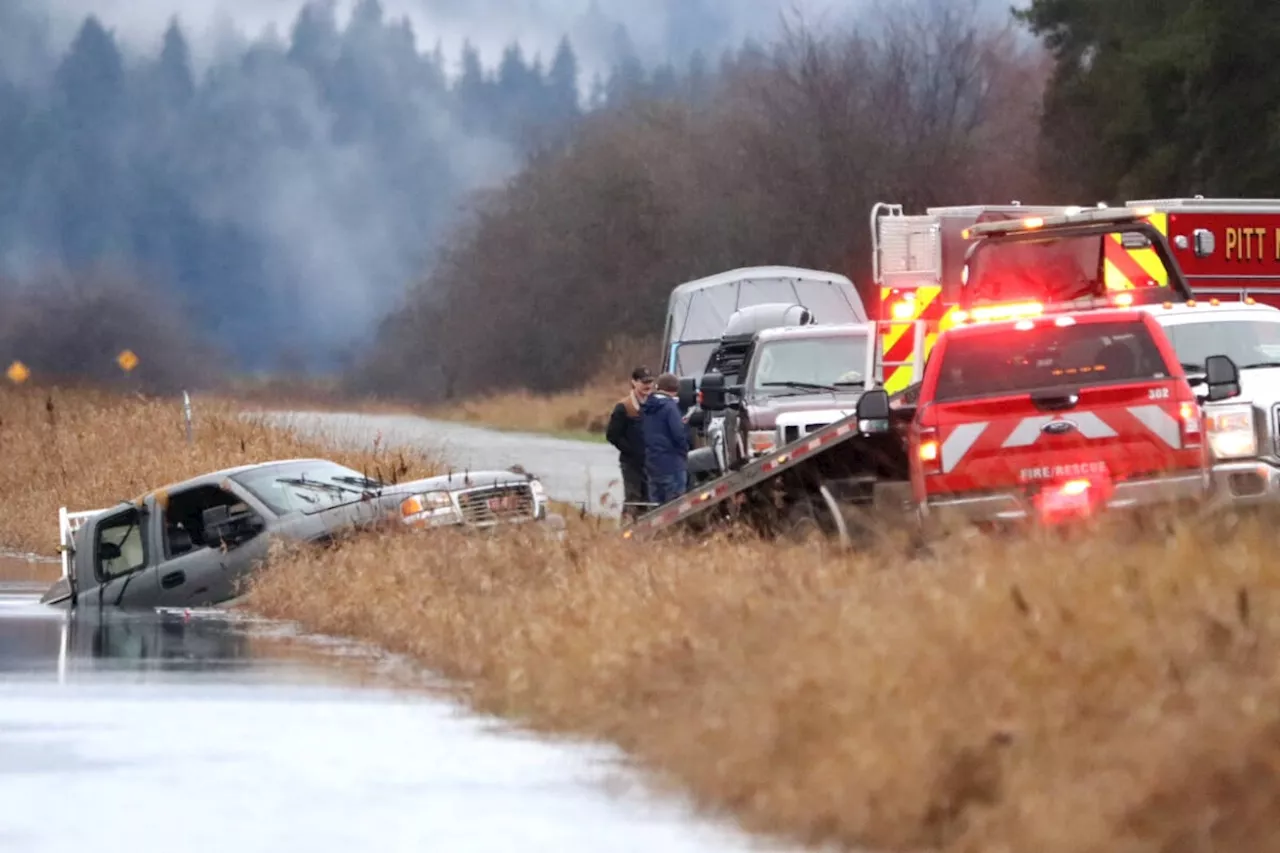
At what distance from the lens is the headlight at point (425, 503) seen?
20516mm

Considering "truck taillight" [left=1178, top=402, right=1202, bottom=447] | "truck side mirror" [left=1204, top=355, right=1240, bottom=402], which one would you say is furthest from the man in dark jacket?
"truck taillight" [left=1178, top=402, right=1202, bottom=447]

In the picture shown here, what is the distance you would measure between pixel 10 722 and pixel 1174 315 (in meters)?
9.35

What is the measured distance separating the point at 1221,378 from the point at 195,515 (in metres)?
9.37

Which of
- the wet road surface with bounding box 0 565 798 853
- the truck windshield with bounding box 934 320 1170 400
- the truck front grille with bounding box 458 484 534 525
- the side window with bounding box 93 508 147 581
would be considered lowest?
the wet road surface with bounding box 0 565 798 853

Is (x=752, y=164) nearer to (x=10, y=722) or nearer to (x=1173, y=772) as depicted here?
(x=10, y=722)

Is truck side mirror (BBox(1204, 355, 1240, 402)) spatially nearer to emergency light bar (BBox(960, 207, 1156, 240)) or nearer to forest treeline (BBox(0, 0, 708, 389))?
emergency light bar (BBox(960, 207, 1156, 240))

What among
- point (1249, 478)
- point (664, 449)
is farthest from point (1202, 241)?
point (1249, 478)

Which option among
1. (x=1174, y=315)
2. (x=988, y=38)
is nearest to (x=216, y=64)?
(x=988, y=38)

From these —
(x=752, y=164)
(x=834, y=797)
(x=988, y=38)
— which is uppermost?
(x=988, y=38)

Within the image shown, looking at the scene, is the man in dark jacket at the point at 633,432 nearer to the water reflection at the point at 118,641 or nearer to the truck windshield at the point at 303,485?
the truck windshield at the point at 303,485

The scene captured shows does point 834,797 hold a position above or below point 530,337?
below

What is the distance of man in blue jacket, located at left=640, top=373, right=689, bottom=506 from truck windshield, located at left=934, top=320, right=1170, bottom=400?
6.06 m

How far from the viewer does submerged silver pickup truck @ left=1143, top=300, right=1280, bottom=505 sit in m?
16.5

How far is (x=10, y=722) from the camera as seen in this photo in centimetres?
1276
